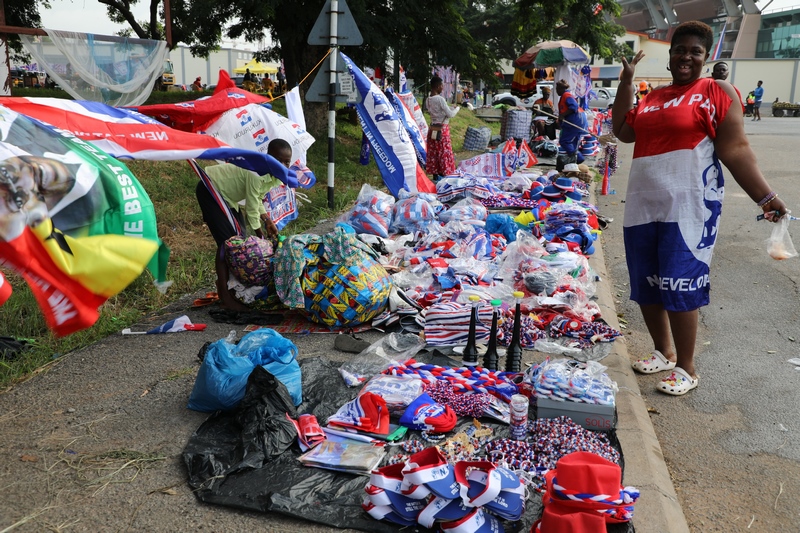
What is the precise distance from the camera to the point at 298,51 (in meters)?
13.6

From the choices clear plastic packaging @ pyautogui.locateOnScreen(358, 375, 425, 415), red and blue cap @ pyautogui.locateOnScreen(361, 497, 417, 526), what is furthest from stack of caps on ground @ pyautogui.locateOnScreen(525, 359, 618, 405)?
red and blue cap @ pyautogui.locateOnScreen(361, 497, 417, 526)

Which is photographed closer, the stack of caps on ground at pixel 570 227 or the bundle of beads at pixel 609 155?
the stack of caps on ground at pixel 570 227

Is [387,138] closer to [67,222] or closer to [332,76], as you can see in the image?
[332,76]

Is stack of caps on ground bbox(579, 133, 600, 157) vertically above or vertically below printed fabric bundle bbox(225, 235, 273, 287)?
above

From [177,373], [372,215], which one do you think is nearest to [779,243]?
[177,373]

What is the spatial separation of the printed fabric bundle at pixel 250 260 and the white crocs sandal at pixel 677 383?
302cm

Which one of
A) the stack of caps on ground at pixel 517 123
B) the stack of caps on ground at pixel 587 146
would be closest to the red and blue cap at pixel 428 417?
the stack of caps on ground at pixel 587 146

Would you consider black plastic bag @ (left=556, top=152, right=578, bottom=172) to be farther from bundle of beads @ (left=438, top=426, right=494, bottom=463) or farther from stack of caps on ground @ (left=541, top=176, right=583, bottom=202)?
bundle of beads @ (left=438, top=426, right=494, bottom=463)

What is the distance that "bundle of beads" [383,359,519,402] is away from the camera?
3.90 metres

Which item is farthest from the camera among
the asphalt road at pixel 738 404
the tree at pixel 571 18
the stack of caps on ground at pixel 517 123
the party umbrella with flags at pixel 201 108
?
the stack of caps on ground at pixel 517 123

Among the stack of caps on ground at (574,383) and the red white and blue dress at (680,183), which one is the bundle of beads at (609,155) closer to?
the red white and blue dress at (680,183)

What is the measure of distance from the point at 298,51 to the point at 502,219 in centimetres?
786

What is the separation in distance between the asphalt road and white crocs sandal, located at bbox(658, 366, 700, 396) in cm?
5

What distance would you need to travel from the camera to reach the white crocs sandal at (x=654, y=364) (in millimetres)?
4480
